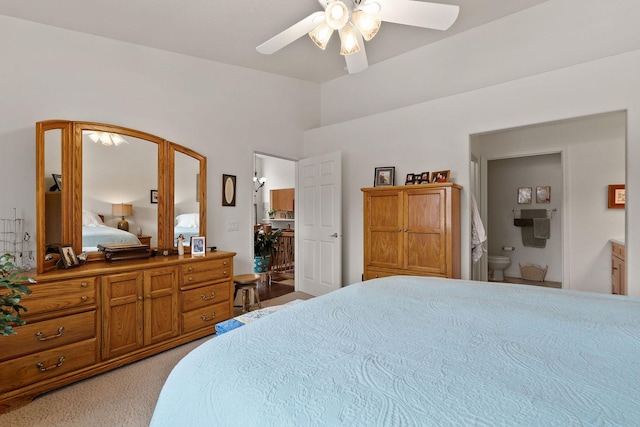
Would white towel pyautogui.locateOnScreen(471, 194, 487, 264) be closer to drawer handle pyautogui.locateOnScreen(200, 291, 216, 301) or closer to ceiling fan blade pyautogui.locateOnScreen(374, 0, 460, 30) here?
ceiling fan blade pyautogui.locateOnScreen(374, 0, 460, 30)

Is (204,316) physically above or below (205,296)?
below

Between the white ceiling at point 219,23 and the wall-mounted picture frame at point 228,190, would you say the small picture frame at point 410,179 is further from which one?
the wall-mounted picture frame at point 228,190

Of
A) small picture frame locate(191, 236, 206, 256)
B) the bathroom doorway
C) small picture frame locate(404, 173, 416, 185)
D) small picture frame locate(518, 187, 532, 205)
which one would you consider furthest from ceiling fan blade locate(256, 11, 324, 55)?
small picture frame locate(518, 187, 532, 205)

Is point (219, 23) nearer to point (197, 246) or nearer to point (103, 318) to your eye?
point (197, 246)

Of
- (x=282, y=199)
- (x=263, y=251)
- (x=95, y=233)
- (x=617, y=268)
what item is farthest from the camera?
(x=282, y=199)

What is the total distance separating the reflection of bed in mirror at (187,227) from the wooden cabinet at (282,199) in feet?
13.6

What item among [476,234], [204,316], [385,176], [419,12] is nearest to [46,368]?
[204,316]

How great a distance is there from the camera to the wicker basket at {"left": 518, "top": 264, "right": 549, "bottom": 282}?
5.24 m

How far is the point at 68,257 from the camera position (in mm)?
2277

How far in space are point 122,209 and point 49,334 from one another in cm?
113

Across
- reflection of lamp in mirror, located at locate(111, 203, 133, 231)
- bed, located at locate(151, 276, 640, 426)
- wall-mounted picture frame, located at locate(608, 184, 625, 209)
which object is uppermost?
wall-mounted picture frame, located at locate(608, 184, 625, 209)

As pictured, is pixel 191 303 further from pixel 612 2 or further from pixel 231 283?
pixel 612 2

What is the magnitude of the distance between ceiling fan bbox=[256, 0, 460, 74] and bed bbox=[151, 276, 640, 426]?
169 centimetres

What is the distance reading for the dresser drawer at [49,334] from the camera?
1.87 m
